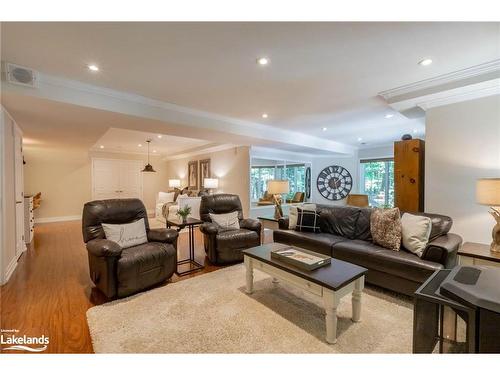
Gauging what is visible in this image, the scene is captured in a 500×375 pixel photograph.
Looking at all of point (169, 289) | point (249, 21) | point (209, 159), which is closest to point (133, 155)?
point (209, 159)

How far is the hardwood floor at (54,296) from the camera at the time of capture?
181 cm

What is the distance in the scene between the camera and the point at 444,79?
Result: 8.61ft

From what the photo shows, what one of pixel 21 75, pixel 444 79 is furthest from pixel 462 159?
pixel 21 75

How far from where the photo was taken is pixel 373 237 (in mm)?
2838

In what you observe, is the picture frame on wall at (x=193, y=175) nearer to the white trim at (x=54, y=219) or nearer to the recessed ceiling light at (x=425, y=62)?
the white trim at (x=54, y=219)

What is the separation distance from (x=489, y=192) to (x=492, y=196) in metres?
0.04

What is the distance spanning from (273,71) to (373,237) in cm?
234

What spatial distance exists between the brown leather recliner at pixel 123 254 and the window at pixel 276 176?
370cm

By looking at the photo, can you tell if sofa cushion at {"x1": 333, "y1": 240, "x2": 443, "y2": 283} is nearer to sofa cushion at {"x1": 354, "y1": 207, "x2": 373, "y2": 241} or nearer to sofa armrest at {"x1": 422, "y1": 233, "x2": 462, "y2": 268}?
sofa armrest at {"x1": 422, "y1": 233, "x2": 462, "y2": 268}

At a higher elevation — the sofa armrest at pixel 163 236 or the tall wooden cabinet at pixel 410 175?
the tall wooden cabinet at pixel 410 175

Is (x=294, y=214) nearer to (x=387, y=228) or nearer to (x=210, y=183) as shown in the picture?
(x=387, y=228)

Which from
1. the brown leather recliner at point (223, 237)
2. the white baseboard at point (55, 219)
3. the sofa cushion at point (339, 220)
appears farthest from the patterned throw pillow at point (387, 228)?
the white baseboard at point (55, 219)

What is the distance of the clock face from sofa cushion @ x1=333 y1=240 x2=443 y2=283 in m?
4.91
